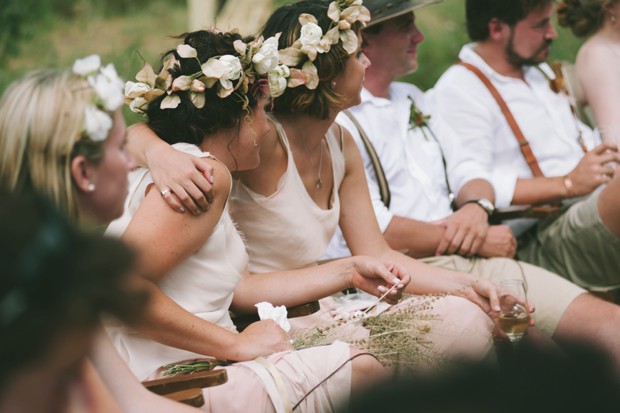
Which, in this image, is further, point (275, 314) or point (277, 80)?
point (277, 80)

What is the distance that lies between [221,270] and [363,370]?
583mm

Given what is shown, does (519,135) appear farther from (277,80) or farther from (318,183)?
(277,80)

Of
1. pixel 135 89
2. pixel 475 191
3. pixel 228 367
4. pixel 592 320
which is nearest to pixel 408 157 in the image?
pixel 475 191

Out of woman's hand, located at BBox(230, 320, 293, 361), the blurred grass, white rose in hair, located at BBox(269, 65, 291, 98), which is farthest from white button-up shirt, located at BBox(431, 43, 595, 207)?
the blurred grass

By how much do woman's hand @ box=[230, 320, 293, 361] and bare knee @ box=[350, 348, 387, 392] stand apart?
10.2 inches

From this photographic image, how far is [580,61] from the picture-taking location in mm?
5770

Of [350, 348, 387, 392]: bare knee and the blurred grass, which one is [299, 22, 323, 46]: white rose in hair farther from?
the blurred grass

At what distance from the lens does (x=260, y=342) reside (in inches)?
133

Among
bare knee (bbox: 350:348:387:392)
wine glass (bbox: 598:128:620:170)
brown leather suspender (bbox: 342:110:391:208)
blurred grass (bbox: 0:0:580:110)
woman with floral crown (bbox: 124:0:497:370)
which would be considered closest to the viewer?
bare knee (bbox: 350:348:387:392)

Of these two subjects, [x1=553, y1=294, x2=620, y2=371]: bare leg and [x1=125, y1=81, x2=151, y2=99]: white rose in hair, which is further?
[x1=553, y1=294, x2=620, y2=371]: bare leg

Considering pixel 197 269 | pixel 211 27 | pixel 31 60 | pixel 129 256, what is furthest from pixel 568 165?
pixel 31 60

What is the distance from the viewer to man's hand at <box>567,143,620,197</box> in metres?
5.20

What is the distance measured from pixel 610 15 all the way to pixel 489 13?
67 centimetres

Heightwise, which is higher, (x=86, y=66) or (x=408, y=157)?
(x=86, y=66)
